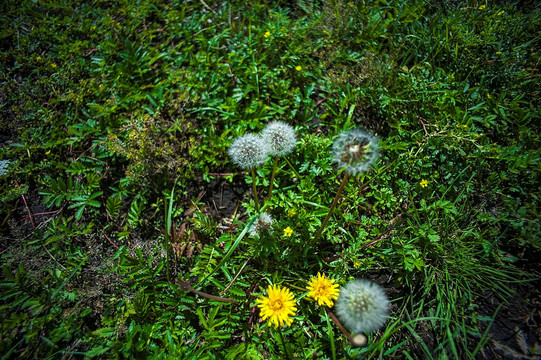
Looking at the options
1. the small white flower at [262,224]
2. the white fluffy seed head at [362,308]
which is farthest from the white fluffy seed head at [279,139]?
the white fluffy seed head at [362,308]

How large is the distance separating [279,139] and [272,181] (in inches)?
13.5

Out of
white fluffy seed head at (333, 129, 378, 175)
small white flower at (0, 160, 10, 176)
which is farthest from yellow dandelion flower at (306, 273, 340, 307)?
small white flower at (0, 160, 10, 176)

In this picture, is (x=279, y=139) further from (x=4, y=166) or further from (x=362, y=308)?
(x=4, y=166)

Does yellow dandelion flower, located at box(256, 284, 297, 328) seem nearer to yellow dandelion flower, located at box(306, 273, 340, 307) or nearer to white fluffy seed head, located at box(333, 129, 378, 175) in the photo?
yellow dandelion flower, located at box(306, 273, 340, 307)

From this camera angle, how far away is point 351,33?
3242 millimetres

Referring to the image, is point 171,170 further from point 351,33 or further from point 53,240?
point 351,33

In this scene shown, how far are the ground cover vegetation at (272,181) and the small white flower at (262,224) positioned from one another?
0.05 feet

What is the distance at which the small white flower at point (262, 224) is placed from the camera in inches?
92.4

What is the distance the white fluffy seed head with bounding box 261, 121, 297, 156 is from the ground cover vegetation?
0.02 meters

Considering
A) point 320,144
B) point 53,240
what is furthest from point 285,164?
point 53,240

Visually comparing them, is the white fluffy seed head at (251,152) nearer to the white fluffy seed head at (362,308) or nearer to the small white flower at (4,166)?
the white fluffy seed head at (362,308)

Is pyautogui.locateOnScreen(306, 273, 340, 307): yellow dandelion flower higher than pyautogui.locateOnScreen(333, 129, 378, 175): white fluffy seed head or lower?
lower

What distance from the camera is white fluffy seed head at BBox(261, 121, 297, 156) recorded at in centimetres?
216

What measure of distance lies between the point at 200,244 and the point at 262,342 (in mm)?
1006
